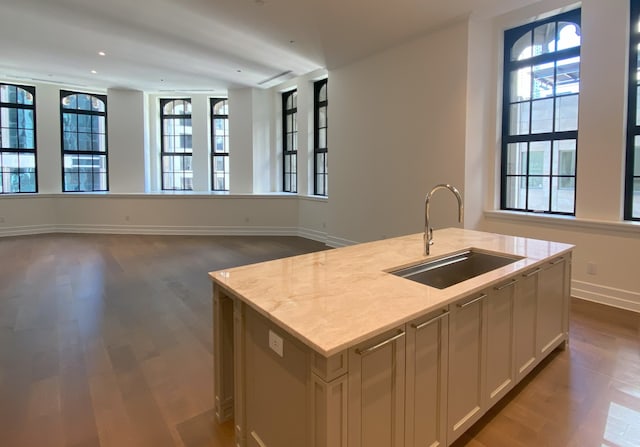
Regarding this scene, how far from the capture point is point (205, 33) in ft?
17.0

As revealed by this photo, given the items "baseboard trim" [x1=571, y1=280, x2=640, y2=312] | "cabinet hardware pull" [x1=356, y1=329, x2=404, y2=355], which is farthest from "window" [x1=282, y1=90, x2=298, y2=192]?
"cabinet hardware pull" [x1=356, y1=329, x2=404, y2=355]

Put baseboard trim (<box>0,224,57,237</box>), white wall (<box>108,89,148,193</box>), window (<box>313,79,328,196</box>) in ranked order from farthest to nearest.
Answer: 1. white wall (<box>108,89,148,193</box>)
2. baseboard trim (<box>0,224,57,237</box>)
3. window (<box>313,79,328,196</box>)

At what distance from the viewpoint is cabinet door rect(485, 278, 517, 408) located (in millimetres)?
1997

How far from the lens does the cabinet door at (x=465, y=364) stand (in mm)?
1760

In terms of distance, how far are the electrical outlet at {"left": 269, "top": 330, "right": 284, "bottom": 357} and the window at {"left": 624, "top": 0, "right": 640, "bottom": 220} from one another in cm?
396

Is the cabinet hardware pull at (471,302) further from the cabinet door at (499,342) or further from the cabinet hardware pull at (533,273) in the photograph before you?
the cabinet hardware pull at (533,273)

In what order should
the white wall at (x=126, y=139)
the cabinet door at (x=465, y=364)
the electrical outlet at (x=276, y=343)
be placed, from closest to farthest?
1. the electrical outlet at (x=276, y=343)
2. the cabinet door at (x=465, y=364)
3. the white wall at (x=126, y=139)

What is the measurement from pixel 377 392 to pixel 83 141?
30.9ft

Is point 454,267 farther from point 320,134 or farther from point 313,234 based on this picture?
point 320,134

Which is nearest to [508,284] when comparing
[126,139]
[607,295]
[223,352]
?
[223,352]

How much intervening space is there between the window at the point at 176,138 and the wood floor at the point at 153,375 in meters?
4.96

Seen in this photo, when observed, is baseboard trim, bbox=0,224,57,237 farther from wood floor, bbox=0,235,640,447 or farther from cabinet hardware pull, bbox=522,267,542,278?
cabinet hardware pull, bbox=522,267,542,278

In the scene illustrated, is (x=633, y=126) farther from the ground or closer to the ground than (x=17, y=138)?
closer to the ground

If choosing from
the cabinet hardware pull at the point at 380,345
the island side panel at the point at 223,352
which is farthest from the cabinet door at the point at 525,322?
the island side panel at the point at 223,352
